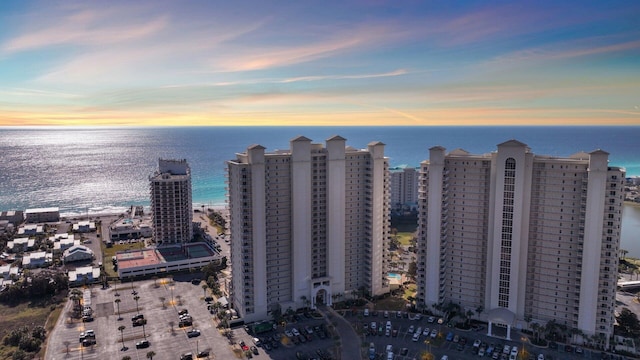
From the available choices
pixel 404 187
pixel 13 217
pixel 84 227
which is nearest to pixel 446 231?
pixel 404 187

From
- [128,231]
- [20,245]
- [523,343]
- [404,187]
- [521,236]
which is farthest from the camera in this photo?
[404,187]

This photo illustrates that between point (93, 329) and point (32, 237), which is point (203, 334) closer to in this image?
point (93, 329)

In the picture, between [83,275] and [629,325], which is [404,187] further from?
[83,275]

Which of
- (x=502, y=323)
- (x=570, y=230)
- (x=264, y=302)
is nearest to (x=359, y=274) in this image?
(x=264, y=302)

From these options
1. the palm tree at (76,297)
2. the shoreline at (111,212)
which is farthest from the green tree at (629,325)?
the shoreline at (111,212)

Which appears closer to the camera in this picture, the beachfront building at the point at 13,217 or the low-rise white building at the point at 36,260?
the low-rise white building at the point at 36,260

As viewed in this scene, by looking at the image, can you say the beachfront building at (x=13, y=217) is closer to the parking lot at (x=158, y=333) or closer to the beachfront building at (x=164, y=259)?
the beachfront building at (x=164, y=259)
